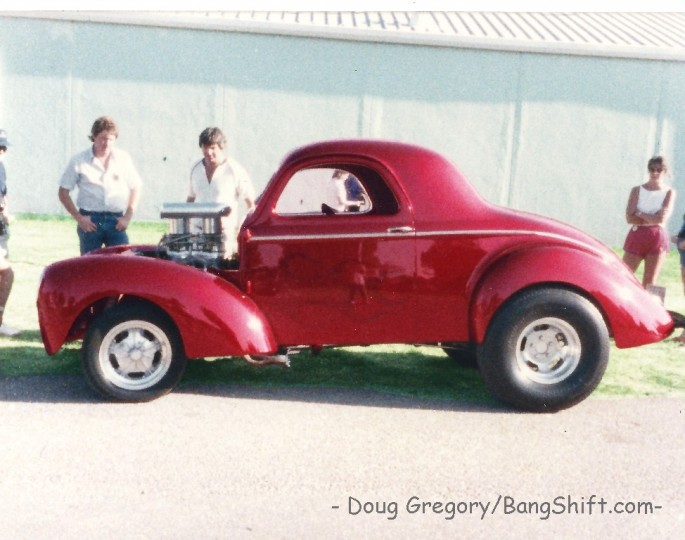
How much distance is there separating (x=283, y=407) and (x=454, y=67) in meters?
11.0

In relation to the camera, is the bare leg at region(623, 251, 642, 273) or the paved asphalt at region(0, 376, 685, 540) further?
the bare leg at region(623, 251, 642, 273)

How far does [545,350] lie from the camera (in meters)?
5.13

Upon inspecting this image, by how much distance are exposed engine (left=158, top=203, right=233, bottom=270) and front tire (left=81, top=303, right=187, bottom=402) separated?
604 mm

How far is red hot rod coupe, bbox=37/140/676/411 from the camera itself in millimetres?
5020

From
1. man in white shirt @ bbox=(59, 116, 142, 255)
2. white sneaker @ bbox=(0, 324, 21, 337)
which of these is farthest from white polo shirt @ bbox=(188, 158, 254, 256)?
white sneaker @ bbox=(0, 324, 21, 337)

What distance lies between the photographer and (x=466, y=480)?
4.07 meters

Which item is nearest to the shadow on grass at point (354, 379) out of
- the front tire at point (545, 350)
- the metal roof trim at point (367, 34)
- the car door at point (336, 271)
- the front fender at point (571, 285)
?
the front tire at point (545, 350)

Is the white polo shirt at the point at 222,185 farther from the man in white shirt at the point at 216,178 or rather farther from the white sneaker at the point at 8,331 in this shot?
the white sneaker at the point at 8,331

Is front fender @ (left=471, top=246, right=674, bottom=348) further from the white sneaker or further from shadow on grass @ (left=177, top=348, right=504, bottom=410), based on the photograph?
the white sneaker

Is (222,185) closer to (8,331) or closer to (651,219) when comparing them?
(8,331)

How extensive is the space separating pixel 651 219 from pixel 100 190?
198 inches

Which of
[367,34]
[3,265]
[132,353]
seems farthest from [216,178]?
[367,34]

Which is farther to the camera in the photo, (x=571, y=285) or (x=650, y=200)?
(x=650, y=200)

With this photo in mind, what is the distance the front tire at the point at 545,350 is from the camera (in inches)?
197
